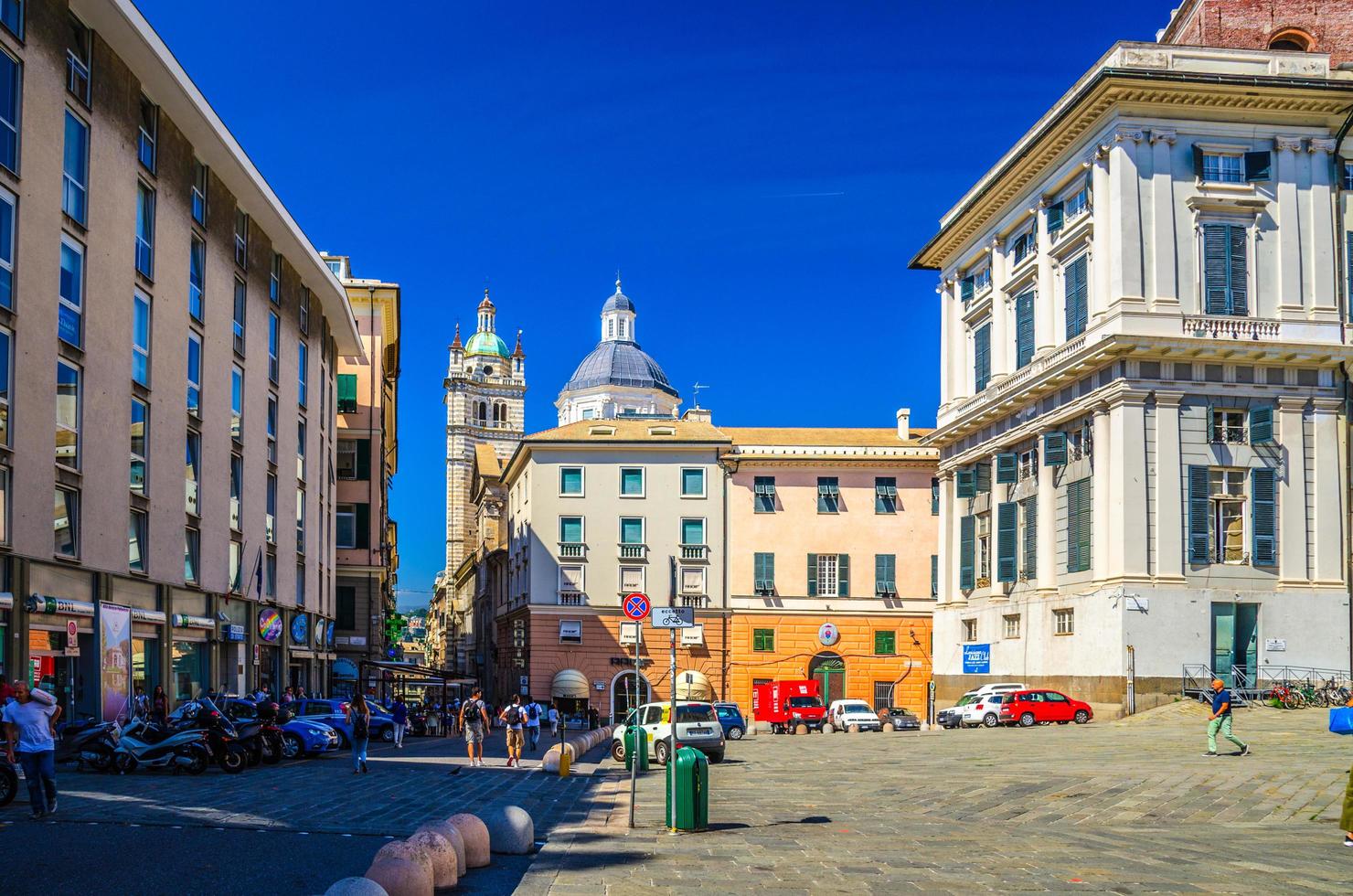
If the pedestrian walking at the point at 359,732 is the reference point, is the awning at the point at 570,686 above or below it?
below

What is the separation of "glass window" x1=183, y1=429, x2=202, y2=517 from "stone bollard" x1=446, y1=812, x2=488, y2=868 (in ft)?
83.8

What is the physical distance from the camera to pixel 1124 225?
42531 millimetres

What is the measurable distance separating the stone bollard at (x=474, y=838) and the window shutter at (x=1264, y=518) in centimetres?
3361

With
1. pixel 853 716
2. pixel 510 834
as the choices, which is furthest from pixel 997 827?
pixel 853 716

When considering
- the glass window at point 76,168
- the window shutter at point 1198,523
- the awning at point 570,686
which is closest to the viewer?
the glass window at point 76,168

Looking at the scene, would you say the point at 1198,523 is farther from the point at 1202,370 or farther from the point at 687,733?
the point at 687,733

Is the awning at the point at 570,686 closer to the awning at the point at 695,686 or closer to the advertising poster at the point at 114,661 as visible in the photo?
the awning at the point at 695,686

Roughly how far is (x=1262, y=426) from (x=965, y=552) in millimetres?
15141

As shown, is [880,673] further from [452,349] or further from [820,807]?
[452,349]

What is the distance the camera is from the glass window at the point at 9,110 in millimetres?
26031

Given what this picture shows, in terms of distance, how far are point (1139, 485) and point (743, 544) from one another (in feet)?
89.4

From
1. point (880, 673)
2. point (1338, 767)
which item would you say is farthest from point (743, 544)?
point (1338, 767)

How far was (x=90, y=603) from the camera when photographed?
30.1 metres

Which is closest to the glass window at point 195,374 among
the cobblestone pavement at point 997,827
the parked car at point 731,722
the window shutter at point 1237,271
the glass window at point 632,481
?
the cobblestone pavement at point 997,827
